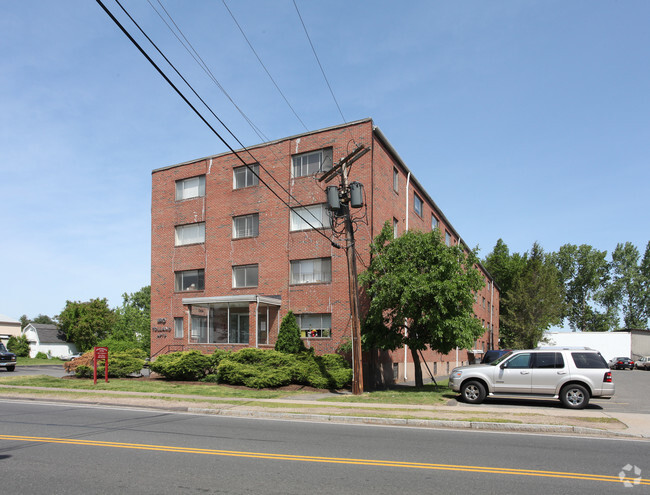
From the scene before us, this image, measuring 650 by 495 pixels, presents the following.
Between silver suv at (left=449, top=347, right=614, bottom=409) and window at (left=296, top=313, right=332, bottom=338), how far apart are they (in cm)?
886

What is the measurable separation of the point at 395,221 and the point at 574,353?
534 inches

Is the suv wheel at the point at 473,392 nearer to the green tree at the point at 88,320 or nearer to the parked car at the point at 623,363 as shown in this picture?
the parked car at the point at 623,363

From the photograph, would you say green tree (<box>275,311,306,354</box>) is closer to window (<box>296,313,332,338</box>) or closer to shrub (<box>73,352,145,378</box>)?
window (<box>296,313,332,338</box>)

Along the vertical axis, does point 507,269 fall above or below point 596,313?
above

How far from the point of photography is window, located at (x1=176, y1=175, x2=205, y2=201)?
2947 centimetres

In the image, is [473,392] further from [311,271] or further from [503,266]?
[503,266]

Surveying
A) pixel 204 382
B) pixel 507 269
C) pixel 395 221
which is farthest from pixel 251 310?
pixel 507 269

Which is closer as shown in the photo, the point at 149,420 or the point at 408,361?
the point at 149,420

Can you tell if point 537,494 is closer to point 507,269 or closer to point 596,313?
point 507,269

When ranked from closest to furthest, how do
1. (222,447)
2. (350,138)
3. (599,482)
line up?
(599,482) → (222,447) → (350,138)

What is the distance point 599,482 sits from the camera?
658 centimetres

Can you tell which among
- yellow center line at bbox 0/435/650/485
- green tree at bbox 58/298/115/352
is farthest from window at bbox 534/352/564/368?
green tree at bbox 58/298/115/352

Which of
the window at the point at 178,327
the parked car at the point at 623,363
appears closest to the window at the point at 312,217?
the window at the point at 178,327

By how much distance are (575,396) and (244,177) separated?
1976 centimetres
